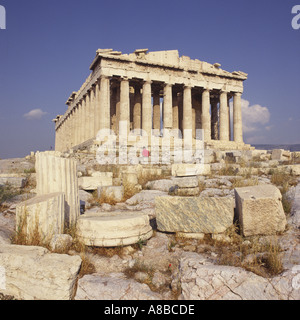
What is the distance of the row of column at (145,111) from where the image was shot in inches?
848

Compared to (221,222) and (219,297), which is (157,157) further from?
(219,297)

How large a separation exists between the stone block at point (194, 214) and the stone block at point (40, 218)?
1789 millimetres

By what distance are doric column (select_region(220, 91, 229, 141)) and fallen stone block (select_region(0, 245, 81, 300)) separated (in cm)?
2437

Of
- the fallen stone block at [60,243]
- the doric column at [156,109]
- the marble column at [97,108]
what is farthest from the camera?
the doric column at [156,109]

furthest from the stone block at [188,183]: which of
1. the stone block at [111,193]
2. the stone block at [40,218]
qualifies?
the stone block at [40,218]

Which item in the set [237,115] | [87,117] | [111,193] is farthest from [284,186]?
[87,117]

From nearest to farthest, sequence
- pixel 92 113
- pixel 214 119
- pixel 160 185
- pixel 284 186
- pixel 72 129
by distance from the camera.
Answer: pixel 284 186 < pixel 160 185 < pixel 92 113 < pixel 214 119 < pixel 72 129

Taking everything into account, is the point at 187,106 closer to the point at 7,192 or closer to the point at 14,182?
the point at 14,182

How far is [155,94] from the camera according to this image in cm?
2759

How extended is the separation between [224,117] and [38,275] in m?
25.6

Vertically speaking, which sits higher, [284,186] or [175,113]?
[175,113]

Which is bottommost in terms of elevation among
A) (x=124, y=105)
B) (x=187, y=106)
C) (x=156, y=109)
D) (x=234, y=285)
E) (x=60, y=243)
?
(x=234, y=285)

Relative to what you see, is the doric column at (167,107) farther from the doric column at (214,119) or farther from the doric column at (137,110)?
the doric column at (214,119)

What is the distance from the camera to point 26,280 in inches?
118
